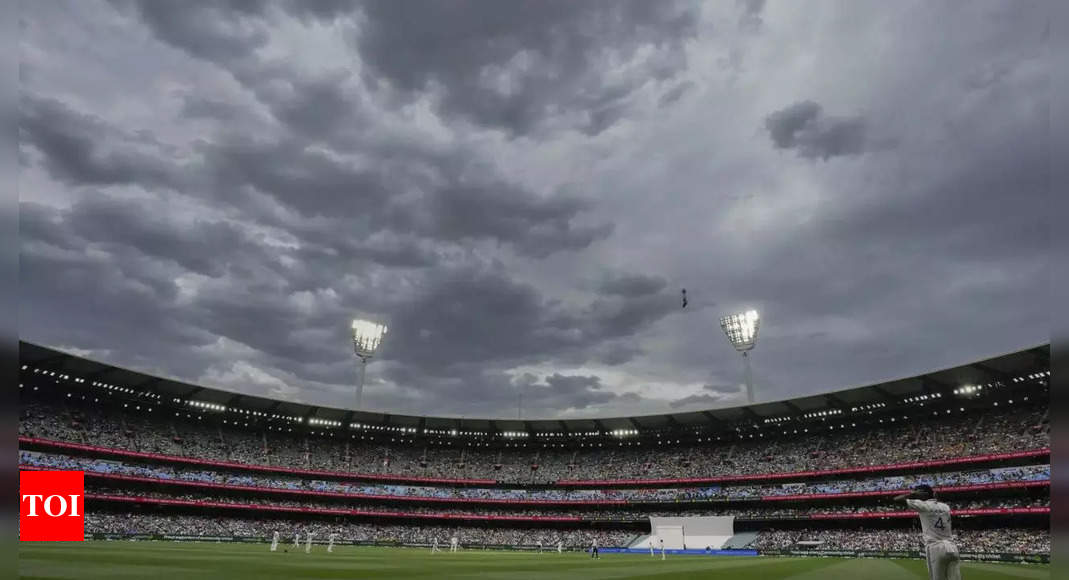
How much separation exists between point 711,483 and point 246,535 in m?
55.9

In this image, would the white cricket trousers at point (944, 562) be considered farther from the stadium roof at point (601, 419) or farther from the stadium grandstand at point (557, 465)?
the stadium grandstand at point (557, 465)

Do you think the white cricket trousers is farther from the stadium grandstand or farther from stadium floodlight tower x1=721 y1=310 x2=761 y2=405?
stadium floodlight tower x1=721 y1=310 x2=761 y2=405

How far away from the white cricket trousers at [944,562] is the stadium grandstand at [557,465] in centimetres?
5313

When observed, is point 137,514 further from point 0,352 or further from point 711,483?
point 0,352

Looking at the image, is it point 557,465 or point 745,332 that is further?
point 557,465

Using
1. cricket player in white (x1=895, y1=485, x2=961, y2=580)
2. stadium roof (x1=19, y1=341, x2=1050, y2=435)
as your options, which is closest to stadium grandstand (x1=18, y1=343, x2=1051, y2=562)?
stadium roof (x1=19, y1=341, x2=1050, y2=435)

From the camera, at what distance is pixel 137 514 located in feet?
199

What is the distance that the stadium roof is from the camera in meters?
54.6

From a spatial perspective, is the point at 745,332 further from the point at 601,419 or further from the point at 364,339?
the point at 364,339

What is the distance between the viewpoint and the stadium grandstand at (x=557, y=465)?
56250mm

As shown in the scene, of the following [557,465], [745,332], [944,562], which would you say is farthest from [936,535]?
[557,465]

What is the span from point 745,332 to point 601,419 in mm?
22807

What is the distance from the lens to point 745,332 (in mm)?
73938

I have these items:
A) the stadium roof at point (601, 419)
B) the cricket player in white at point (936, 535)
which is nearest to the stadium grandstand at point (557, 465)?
the stadium roof at point (601, 419)
